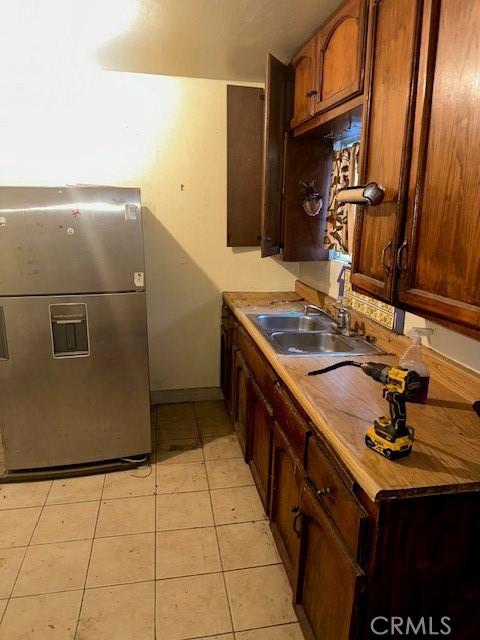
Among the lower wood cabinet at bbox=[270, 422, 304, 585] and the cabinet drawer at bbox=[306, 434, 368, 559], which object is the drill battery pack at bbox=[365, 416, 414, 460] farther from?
the lower wood cabinet at bbox=[270, 422, 304, 585]

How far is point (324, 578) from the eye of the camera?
4.02 ft

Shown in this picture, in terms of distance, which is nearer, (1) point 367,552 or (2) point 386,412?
(1) point 367,552

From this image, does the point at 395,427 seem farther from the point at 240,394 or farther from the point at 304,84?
the point at 304,84

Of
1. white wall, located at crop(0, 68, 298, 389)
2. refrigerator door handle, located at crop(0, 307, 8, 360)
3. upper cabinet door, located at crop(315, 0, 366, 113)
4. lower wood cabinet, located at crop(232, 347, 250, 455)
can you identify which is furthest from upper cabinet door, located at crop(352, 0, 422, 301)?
refrigerator door handle, located at crop(0, 307, 8, 360)

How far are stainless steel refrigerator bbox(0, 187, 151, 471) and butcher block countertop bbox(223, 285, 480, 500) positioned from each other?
841 millimetres

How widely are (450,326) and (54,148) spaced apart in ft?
8.32

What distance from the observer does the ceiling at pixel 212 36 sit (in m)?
1.85

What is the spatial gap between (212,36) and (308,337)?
1.58m

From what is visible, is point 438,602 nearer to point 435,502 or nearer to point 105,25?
point 435,502

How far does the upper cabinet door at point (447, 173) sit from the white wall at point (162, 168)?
191cm

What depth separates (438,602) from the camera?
1.05 metres

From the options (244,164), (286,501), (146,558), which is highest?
(244,164)

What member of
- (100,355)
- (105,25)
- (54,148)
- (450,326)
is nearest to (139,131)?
(54,148)

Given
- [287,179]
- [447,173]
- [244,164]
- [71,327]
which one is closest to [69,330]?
[71,327]
